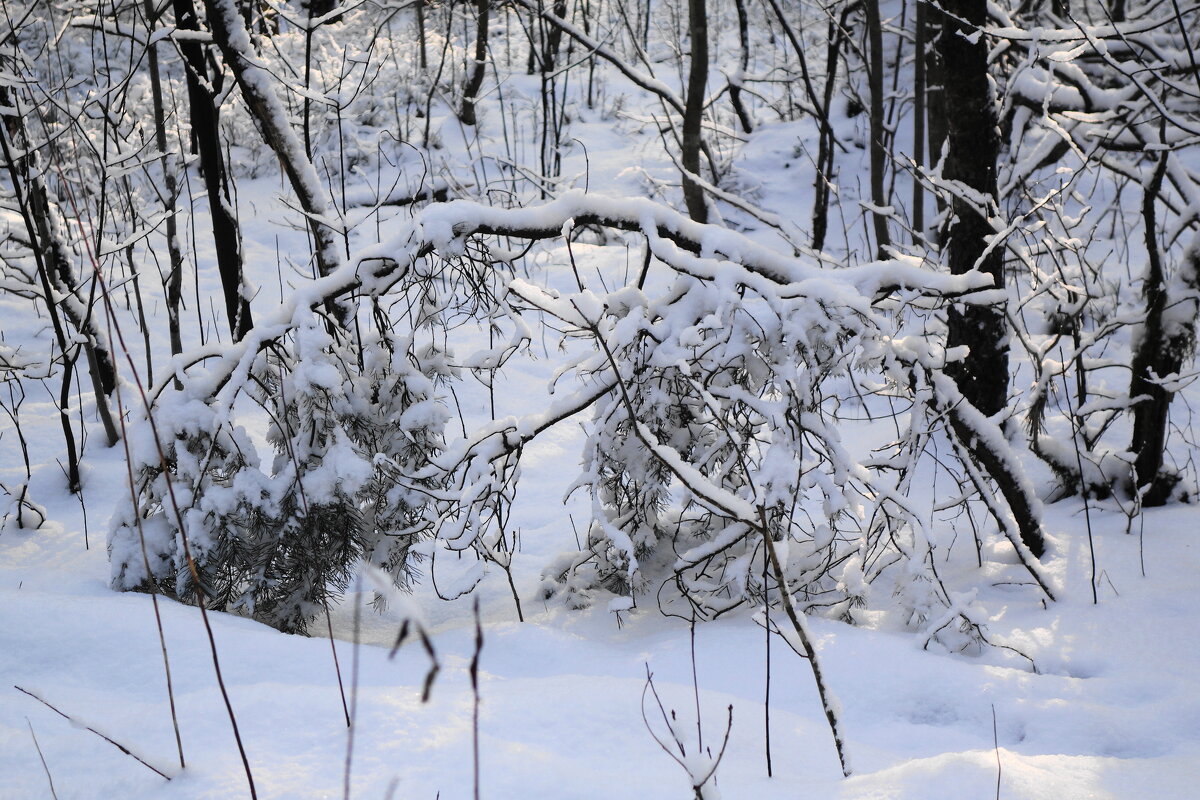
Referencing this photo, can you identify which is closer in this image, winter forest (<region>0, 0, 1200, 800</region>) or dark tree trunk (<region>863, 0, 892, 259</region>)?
winter forest (<region>0, 0, 1200, 800</region>)

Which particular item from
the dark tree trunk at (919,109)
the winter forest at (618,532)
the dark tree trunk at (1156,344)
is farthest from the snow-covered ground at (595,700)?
the dark tree trunk at (919,109)

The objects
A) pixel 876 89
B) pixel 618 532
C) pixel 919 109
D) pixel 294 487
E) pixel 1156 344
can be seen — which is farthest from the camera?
pixel 919 109

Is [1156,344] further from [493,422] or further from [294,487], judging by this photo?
[294,487]

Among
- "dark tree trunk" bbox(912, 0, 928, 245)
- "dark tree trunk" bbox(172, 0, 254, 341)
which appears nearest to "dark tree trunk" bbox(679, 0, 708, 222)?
"dark tree trunk" bbox(912, 0, 928, 245)

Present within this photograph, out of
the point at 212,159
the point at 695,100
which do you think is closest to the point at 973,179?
the point at 695,100

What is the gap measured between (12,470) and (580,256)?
5.06 metres

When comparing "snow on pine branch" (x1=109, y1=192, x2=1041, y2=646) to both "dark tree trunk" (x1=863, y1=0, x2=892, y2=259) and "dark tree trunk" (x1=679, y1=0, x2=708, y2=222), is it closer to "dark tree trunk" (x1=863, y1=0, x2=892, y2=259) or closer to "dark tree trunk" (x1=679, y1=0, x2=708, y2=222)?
"dark tree trunk" (x1=679, y1=0, x2=708, y2=222)

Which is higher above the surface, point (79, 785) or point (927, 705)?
point (79, 785)

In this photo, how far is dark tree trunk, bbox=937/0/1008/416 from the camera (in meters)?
4.12

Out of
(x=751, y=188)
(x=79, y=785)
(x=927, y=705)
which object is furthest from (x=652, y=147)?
(x=79, y=785)

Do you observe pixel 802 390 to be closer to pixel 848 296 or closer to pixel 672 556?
pixel 848 296

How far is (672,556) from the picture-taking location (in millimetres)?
3746

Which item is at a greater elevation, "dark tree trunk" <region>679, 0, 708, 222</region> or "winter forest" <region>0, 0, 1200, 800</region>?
"dark tree trunk" <region>679, 0, 708, 222</region>

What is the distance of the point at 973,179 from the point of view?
13.9ft
